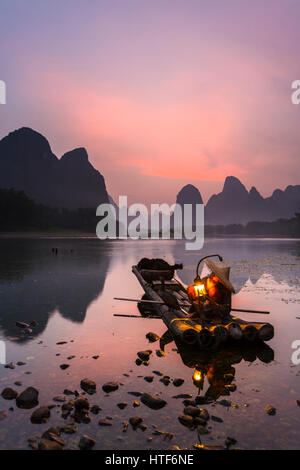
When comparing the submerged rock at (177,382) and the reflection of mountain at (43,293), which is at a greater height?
the reflection of mountain at (43,293)

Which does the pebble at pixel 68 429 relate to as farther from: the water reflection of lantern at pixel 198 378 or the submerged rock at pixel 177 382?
the water reflection of lantern at pixel 198 378

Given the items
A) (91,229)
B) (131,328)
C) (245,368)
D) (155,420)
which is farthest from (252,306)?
(91,229)

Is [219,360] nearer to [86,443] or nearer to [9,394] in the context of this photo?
[86,443]

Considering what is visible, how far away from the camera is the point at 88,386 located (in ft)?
27.5

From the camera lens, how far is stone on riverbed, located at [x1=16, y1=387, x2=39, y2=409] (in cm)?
747

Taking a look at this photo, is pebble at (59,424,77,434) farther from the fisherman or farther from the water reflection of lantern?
the fisherman

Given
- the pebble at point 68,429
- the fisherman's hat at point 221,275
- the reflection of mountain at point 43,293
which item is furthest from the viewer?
the reflection of mountain at point 43,293

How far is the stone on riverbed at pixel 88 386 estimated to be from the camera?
27.1 ft

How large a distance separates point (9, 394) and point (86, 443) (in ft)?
9.56

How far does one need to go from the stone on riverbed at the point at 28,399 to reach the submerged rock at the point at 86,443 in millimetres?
1940

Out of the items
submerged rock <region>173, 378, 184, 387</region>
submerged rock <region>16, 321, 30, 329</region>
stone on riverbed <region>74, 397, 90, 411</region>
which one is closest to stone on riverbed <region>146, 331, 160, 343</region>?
submerged rock <region>173, 378, 184, 387</region>

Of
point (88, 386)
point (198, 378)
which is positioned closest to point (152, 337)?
point (198, 378)

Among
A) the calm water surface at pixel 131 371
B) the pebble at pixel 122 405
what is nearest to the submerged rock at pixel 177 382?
the calm water surface at pixel 131 371
